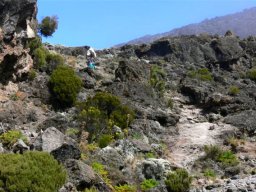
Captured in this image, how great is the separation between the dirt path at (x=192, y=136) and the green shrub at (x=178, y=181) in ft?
8.79

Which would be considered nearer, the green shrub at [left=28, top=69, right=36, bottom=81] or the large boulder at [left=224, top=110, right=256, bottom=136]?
the large boulder at [left=224, top=110, right=256, bottom=136]

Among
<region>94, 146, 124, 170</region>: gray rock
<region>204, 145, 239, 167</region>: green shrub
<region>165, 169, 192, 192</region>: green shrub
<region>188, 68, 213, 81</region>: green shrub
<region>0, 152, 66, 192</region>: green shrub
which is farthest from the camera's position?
<region>188, 68, 213, 81</region>: green shrub

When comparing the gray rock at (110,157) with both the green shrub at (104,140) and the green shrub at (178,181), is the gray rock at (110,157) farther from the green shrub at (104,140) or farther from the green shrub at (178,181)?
the green shrub at (178,181)

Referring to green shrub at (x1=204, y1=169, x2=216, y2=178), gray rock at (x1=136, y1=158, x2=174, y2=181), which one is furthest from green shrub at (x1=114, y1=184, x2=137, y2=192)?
green shrub at (x1=204, y1=169, x2=216, y2=178)

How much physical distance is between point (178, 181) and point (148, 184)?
99cm

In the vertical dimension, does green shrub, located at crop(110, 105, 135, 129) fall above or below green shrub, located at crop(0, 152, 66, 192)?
below

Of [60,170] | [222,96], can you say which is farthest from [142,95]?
[60,170]

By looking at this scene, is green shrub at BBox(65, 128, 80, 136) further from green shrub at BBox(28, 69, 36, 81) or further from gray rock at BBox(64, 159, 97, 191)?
green shrub at BBox(28, 69, 36, 81)

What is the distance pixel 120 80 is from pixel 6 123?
33.1 ft

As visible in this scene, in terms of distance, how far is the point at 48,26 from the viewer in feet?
152

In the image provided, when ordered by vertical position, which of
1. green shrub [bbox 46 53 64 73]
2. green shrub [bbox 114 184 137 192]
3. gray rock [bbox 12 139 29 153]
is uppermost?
green shrub [bbox 46 53 64 73]

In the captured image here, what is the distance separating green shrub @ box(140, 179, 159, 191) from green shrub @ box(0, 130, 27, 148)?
4.23 metres

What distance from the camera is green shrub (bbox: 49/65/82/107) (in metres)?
24.7

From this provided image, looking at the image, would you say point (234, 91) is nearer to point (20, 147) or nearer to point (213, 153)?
point (213, 153)
